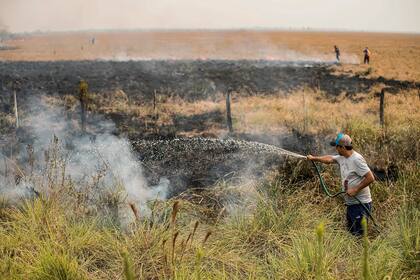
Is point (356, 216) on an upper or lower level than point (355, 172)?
lower

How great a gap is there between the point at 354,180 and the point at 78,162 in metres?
4.99

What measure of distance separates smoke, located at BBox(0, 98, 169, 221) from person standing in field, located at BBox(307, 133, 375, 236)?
7.27ft

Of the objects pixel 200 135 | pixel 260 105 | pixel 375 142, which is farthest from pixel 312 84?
pixel 375 142

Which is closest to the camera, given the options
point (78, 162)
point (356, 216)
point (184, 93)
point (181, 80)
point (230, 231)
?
point (230, 231)

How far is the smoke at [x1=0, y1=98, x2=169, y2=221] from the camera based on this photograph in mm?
6312

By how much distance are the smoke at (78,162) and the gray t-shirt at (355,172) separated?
223 cm

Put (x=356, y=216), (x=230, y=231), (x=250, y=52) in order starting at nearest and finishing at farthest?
(x=230, y=231), (x=356, y=216), (x=250, y=52)

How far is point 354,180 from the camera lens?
18.8ft

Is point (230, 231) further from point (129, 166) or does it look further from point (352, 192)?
point (129, 166)

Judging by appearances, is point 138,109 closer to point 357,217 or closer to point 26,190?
point 26,190

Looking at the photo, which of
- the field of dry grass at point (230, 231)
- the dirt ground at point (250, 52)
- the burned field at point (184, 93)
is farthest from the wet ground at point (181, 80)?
the field of dry grass at point (230, 231)

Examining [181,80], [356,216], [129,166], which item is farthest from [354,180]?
[181,80]

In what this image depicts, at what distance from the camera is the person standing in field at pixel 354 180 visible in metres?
5.62

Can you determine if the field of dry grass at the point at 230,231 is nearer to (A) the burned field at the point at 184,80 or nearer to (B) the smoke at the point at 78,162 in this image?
(B) the smoke at the point at 78,162
